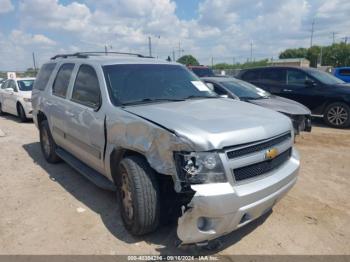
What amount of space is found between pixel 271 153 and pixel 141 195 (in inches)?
51.3

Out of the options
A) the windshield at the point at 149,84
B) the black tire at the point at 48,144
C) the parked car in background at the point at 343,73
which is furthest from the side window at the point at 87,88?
the parked car in background at the point at 343,73

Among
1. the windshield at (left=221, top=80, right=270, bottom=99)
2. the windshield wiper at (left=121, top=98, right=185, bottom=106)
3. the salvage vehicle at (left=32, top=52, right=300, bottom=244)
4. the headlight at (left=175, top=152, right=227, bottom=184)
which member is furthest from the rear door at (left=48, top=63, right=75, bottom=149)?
the windshield at (left=221, top=80, right=270, bottom=99)

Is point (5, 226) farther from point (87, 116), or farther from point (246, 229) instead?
point (246, 229)

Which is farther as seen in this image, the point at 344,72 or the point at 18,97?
the point at 344,72

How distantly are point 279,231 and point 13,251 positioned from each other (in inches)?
110

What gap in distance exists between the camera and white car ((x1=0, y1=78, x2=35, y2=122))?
10.8 m

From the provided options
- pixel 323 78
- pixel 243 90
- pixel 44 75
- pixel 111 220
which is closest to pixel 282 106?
pixel 243 90

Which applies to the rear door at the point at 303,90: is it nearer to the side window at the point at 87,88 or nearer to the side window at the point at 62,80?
the side window at the point at 62,80

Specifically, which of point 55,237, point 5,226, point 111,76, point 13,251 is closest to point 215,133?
point 111,76

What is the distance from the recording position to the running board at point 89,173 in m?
3.84

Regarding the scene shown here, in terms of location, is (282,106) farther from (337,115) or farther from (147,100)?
(147,100)

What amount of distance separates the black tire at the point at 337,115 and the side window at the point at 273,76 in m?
1.66

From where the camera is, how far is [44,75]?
615cm

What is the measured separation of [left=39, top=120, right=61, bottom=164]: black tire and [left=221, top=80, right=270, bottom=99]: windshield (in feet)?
14.5
